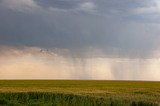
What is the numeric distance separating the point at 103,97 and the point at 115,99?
121 centimetres

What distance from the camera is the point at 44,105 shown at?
28719 millimetres

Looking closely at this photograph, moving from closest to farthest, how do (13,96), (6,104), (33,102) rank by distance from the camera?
(6,104) < (33,102) < (13,96)

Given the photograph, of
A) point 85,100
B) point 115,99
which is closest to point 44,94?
point 85,100

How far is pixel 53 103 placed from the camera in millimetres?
29984

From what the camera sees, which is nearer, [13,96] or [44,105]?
[44,105]

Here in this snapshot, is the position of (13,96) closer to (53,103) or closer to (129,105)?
(53,103)

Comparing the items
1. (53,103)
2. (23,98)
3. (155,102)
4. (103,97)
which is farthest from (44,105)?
(155,102)

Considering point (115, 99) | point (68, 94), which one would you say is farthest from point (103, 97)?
point (68, 94)

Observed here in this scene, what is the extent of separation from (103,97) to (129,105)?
9.15ft

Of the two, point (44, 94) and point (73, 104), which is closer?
point (73, 104)

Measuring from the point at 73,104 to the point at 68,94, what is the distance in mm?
2335

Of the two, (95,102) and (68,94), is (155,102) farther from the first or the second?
(68,94)

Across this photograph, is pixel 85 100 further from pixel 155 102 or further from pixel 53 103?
pixel 155 102

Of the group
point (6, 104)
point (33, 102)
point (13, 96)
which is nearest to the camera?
point (6, 104)
